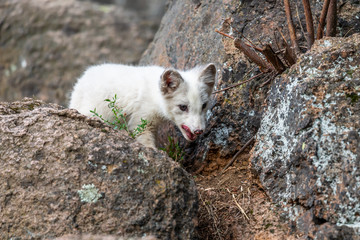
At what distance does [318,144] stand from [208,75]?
6.43 ft

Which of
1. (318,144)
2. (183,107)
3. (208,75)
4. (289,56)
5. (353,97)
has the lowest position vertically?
(318,144)

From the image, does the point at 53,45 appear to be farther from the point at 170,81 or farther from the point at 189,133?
the point at 189,133

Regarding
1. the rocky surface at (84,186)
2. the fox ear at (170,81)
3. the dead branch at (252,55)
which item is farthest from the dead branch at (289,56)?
the rocky surface at (84,186)

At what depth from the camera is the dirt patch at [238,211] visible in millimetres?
3693

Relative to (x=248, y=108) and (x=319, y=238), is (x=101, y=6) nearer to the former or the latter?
(x=248, y=108)

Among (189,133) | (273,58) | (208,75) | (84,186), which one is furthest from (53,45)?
(84,186)

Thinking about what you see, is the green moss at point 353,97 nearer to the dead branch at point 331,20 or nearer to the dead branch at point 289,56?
the dead branch at point 289,56

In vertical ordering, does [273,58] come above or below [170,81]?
below

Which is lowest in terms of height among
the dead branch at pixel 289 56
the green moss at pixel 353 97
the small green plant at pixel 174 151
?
the green moss at pixel 353 97

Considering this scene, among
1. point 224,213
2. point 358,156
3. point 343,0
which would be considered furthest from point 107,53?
point 358,156

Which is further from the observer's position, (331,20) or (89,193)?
(331,20)

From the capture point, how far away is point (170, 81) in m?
5.12

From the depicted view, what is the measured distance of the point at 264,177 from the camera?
12.9ft

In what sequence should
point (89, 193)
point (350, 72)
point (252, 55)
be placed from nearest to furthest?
point (89, 193)
point (350, 72)
point (252, 55)
